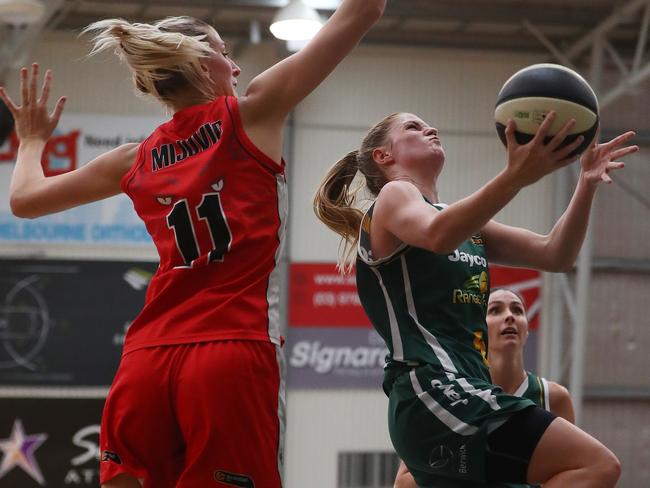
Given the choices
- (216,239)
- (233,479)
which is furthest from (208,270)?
(233,479)

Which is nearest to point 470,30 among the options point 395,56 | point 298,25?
point 395,56

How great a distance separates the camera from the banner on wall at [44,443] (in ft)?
42.3

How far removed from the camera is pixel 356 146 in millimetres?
13930

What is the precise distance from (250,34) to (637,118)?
520 centimetres

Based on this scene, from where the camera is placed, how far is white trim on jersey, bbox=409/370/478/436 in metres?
3.41

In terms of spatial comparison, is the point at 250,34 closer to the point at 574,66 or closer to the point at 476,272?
the point at 574,66

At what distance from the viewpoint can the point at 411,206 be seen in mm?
3340

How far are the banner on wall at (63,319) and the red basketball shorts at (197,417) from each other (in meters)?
10.2

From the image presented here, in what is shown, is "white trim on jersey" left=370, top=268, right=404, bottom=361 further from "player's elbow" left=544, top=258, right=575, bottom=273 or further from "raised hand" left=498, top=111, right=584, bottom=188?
"raised hand" left=498, top=111, right=584, bottom=188

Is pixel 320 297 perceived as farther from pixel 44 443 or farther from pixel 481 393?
pixel 481 393

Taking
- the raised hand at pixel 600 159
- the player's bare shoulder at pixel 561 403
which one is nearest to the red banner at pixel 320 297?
the player's bare shoulder at pixel 561 403

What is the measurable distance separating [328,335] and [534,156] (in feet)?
35.4

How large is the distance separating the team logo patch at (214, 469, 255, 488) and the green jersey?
2.81 ft

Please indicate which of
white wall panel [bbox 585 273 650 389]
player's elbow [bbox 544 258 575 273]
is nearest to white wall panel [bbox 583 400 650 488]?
white wall panel [bbox 585 273 650 389]
